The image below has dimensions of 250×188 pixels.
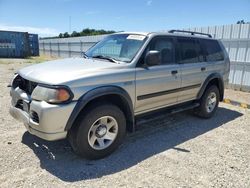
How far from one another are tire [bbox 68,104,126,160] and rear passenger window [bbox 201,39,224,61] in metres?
3.05

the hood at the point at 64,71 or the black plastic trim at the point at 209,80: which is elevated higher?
the hood at the point at 64,71

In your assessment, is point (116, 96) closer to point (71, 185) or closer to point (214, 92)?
point (71, 185)

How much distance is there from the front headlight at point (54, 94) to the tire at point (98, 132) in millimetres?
412

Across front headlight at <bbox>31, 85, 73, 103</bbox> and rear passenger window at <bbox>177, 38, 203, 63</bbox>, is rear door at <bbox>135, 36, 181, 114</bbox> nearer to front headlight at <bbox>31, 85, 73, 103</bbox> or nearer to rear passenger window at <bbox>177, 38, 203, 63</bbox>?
rear passenger window at <bbox>177, 38, 203, 63</bbox>

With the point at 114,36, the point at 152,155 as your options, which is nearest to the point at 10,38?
the point at 114,36

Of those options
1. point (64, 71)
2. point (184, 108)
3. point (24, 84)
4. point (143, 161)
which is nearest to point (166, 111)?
point (184, 108)

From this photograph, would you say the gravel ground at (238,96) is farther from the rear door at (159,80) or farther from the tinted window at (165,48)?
the tinted window at (165,48)

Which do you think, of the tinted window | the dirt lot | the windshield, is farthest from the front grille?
the tinted window

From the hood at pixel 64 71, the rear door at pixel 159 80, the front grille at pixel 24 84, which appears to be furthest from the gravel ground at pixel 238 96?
the front grille at pixel 24 84

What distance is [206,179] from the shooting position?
11.0 ft

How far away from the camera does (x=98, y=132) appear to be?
3701mm

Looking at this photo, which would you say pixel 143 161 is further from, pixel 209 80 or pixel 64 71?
pixel 209 80

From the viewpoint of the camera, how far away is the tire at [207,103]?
5785 mm

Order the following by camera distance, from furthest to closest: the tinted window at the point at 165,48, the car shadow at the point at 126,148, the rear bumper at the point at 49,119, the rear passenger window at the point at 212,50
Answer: the rear passenger window at the point at 212,50
the tinted window at the point at 165,48
the car shadow at the point at 126,148
the rear bumper at the point at 49,119
